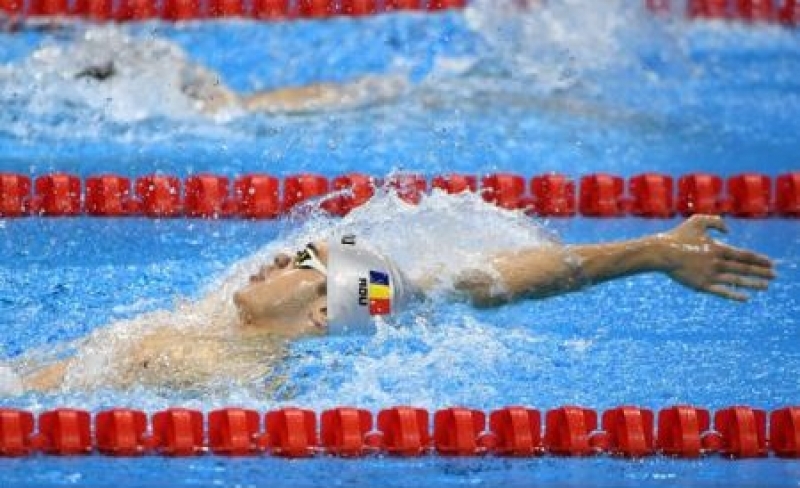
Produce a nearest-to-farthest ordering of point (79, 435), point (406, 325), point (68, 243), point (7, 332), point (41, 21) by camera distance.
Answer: point (79, 435) < point (406, 325) < point (7, 332) < point (68, 243) < point (41, 21)

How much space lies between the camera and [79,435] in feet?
13.5

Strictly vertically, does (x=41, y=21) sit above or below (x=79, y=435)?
above

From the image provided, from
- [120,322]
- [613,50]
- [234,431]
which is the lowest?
[234,431]

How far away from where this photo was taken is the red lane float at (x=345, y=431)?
416cm

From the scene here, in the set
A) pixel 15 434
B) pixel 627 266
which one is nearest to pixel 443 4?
pixel 627 266

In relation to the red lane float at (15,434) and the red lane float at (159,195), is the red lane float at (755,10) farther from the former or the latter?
the red lane float at (15,434)

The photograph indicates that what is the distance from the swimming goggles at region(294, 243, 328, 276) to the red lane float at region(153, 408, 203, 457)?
1.46 ft

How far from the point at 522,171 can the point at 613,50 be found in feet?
4.08

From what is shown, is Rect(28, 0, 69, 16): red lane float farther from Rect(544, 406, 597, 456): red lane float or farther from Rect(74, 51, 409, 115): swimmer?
Rect(544, 406, 597, 456): red lane float

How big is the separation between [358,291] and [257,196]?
5.52 ft

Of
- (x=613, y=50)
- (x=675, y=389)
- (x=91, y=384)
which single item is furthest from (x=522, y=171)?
(x=91, y=384)

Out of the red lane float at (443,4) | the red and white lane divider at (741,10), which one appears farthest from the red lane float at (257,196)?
the red and white lane divider at (741,10)

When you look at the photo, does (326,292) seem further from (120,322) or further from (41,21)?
(41,21)

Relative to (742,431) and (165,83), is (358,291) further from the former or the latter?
(165,83)
